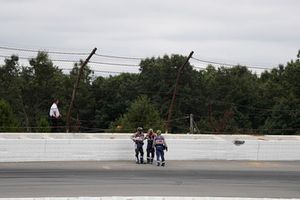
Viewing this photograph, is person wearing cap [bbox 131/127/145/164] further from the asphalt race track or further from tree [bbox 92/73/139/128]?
tree [bbox 92/73/139/128]

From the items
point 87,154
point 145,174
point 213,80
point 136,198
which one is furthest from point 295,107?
point 136,198

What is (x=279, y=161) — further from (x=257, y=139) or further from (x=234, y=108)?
(x=234, y=108)

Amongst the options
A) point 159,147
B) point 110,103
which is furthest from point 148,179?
point 110,103

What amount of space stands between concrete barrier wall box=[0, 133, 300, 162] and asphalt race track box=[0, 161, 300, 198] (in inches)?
49.3

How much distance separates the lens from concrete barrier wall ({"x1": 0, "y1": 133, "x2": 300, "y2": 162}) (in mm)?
27125

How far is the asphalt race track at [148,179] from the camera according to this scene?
15781 millimetres

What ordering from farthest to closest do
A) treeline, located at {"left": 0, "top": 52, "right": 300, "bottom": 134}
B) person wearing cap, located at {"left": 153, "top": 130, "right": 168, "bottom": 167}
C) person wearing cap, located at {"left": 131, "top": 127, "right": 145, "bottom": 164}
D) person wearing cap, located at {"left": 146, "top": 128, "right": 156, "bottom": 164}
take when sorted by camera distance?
treeline, located at {"left": 0, "top": 52, "right": 300, "bottom": 134}, person wearing cap, located at {"left": 146, "top": 128, "right": 156, "bottom": 164}, person wearing cap, located at {"left": 131, "top": 127, "right": 145, "bottom": 164}, person wearing cap, located at {"left": 153, "top": 130, "right": 168, "bottom": 167}

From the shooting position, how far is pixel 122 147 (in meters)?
28.6

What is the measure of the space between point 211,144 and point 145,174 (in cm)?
901

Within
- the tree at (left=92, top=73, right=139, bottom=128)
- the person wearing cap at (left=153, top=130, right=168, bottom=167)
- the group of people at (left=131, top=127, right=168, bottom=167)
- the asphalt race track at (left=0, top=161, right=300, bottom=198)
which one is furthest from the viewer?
the tree at (left=92, top=73, right=139, bottom=128)

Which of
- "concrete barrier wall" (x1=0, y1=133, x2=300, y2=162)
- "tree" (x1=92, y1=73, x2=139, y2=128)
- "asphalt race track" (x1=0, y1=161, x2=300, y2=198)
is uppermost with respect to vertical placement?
"tree" (x1=92, y1=73, x2=139, y2=128)

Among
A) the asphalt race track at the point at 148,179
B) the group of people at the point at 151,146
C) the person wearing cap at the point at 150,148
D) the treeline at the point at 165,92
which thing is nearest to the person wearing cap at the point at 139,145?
the group of people at the point at 151,146

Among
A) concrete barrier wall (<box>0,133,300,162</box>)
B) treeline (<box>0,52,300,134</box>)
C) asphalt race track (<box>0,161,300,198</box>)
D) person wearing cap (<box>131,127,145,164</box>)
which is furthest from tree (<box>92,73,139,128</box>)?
asphalt race track (<box>0,161,300,198</box>)

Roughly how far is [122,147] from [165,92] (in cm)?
5048
